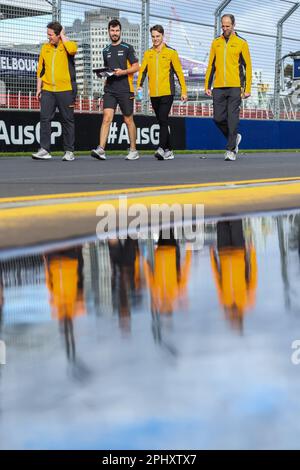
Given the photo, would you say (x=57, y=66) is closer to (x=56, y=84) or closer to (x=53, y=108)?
(x=56, y=84)

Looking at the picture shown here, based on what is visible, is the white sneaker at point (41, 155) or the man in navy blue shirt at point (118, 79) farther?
the man in navy blue shirt at point (118, 79)

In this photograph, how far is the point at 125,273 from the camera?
14.1 feet

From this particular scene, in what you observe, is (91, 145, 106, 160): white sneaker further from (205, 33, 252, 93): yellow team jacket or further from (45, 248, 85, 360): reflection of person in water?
(45, 248, 85, 360): reflection of person in water

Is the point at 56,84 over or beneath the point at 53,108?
over

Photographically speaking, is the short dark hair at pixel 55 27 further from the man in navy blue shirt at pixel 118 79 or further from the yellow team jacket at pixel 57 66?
the man in navy blue shirt at pixel 118 79

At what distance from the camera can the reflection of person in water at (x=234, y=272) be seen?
3.52 metres

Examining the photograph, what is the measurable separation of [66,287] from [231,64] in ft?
36.2

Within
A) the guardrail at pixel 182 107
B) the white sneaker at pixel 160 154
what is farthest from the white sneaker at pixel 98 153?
the guardrail at pixel 182 107

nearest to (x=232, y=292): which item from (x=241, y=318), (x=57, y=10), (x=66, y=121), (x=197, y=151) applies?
(x=241, y=318)

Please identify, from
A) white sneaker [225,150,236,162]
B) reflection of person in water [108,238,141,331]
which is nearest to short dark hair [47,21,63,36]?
white sneaker [225,150,236,162]

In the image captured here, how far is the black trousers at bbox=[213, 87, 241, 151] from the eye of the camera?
48.1 ft

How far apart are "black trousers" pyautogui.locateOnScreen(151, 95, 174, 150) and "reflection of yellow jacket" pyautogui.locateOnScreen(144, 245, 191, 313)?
10.8 m

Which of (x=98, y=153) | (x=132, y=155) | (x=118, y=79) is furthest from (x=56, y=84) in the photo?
(x=132, y=155)

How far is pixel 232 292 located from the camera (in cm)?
381
